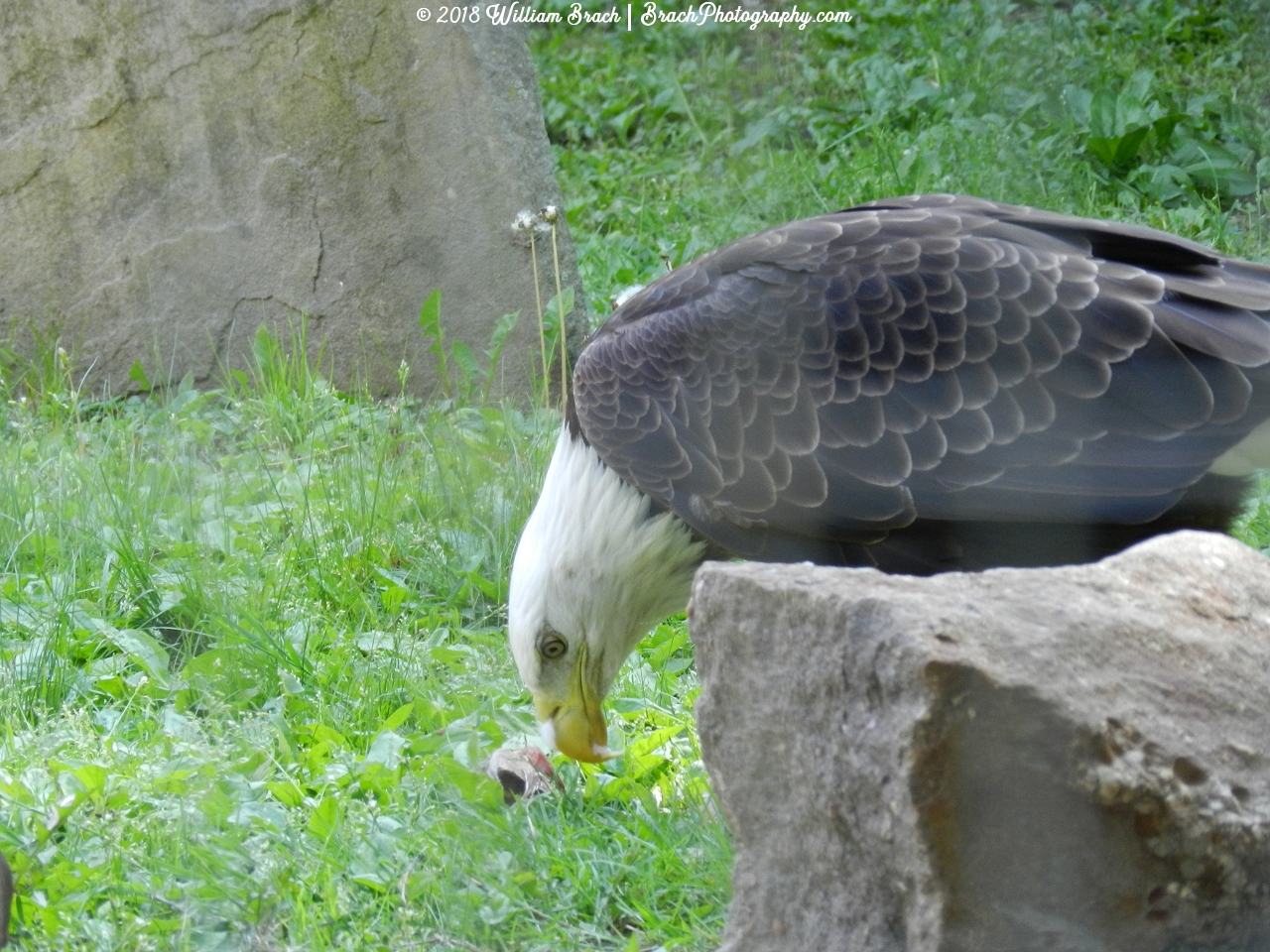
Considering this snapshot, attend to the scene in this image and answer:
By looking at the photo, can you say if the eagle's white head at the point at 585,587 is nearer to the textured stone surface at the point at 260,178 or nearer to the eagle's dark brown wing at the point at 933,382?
the eagle's dark brown wing at the point at 933,382

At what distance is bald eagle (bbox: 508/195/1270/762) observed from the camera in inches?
109

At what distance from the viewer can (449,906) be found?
244 cm

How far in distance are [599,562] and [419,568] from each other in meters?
1.07

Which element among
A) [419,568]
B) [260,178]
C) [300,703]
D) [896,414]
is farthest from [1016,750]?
[260,178]

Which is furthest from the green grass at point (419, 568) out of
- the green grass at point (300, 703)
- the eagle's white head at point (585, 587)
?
the eagle's white head at point (585, 587)

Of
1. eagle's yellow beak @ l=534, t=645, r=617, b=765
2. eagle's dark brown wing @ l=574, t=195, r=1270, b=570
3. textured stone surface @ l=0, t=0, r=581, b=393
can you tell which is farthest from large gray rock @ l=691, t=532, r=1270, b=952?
textured stone surface @ l=0, t=0, r=581, b=393

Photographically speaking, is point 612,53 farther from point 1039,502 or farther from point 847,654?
point 847,654

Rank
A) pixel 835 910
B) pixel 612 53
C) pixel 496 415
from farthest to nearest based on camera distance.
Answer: pixel 612 53, pixel 496 415, pixel 835 910

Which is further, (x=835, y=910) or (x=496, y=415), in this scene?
(x=496, y=415)

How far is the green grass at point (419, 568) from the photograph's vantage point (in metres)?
2.54

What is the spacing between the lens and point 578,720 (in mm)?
3129

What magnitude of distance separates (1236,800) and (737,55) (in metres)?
6.34

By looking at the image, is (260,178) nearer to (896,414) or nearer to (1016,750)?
(896,414)

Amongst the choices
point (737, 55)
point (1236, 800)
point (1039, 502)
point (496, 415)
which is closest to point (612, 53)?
point (737, 55)
